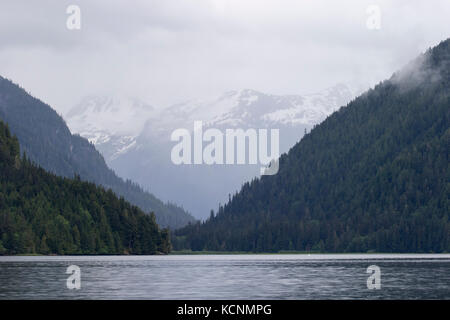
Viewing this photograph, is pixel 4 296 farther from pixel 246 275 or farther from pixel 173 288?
pixel 246 275

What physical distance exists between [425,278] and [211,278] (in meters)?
40.3

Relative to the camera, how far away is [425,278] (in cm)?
17788

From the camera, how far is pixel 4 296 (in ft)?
431
